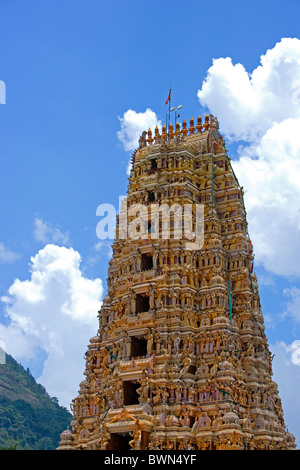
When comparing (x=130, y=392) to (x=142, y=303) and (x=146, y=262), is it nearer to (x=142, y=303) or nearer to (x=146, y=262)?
(x=142, y=303)

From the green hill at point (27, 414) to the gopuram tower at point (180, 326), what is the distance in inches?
1856

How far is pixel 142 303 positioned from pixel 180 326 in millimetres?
4657

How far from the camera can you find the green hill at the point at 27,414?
333ft

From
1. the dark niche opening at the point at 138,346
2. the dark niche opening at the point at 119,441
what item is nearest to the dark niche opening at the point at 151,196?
the dark niche opening at the point at 138,346

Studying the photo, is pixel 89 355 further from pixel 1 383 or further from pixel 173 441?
pixel 1 383

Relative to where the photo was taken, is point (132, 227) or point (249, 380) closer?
point (249, 380)

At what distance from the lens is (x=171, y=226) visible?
170 feet

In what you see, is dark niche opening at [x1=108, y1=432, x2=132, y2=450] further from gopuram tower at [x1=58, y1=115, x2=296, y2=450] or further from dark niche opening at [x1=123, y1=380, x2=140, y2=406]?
dark niche opening at [x1=123, y1=380, x2=140, y2=406]

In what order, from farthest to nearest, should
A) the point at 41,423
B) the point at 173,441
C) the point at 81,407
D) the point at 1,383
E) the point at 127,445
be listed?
the point at 1,383 → the point at 41,423 → the point at 81,407 → the point at 127,445 → the point at 173,441

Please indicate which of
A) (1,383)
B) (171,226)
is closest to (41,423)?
(1,383)

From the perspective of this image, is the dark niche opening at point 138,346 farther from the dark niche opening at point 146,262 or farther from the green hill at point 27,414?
the green hill at point 27,414

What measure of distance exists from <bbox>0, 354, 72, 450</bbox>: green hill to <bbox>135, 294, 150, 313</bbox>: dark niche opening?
47592 mm

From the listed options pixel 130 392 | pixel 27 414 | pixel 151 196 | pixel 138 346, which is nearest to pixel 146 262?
pixel 151 196

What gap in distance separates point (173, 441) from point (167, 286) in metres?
10.9
